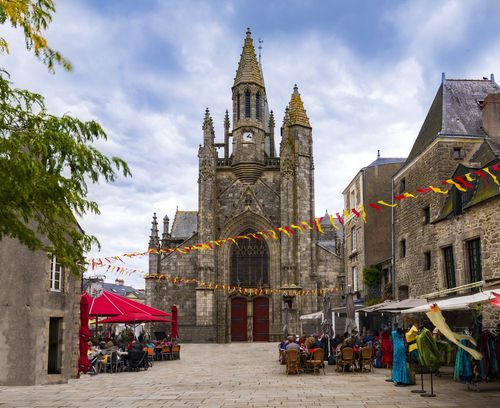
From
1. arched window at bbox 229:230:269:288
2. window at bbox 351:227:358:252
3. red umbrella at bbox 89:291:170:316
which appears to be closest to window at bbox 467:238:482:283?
red umbrella at bbox 89:291:170:316

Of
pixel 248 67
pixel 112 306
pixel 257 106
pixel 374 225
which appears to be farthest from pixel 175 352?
pixel 248 67

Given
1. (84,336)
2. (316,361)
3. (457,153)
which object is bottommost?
(316,361)

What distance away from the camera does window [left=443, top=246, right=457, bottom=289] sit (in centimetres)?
1709

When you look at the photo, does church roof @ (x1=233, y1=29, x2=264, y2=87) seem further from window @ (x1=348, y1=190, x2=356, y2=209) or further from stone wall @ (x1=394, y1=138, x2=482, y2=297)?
stone wall @ (x1=394, y1=138, x2=482, y2=297)

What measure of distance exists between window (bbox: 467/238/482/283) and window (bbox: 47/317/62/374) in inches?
426

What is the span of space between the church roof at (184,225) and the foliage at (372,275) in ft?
83.4

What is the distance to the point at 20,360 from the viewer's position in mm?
12992

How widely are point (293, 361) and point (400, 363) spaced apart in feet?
11.7

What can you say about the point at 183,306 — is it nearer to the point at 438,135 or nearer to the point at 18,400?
the point at 438,135

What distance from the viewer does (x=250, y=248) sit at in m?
38.4

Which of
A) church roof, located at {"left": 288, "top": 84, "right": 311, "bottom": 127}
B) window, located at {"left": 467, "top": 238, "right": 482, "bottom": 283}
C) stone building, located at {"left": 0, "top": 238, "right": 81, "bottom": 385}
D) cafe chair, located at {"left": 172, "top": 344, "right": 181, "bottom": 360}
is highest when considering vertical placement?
church roof, located at {"left": 288, "top": 84, "right": 311, "bottom": 127}

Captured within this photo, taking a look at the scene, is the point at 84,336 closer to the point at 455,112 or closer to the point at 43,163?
the point at 43,163

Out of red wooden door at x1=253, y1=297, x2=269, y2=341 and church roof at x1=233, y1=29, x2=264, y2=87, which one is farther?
church roof at x1=233, y1=29, x2=264, y2=87

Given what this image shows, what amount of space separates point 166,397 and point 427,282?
1019 cm
